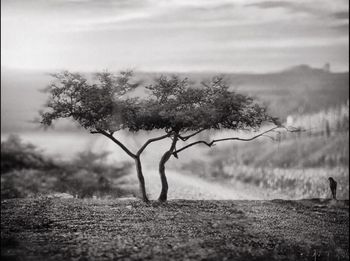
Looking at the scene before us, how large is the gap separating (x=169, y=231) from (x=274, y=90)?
26.3 ft

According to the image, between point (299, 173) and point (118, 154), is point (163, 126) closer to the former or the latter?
point (118, 154)

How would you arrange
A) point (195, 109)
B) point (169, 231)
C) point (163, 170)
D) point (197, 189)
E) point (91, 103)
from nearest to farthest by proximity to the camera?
point (169, 231) → point (91, 103) → point (195, 109) → point (163, 170) → point (197, 189)

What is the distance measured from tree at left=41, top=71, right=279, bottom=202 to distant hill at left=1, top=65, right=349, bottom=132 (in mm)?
1267

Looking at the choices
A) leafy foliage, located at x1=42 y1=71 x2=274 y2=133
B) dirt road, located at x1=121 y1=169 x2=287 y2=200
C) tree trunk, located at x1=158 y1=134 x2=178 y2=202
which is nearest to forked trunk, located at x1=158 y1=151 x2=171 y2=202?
tree trunk, located at x1=158 y1=134 x2=178 y2=202

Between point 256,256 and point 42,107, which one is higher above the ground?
point 42,107

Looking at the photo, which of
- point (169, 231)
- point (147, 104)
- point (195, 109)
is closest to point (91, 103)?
point (147, 104)

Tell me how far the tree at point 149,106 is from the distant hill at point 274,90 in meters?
1.27

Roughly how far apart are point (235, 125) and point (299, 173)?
6.01 metres

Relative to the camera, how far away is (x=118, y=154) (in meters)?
18.4

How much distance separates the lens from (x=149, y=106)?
12.7 metres

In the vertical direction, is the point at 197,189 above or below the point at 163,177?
below

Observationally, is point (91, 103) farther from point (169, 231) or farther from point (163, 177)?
point (169, 231)

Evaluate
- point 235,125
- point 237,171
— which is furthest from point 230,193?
point 235,125

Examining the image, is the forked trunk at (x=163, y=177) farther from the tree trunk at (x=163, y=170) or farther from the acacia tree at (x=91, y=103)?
the acacia tree at (x=91, y=103)
